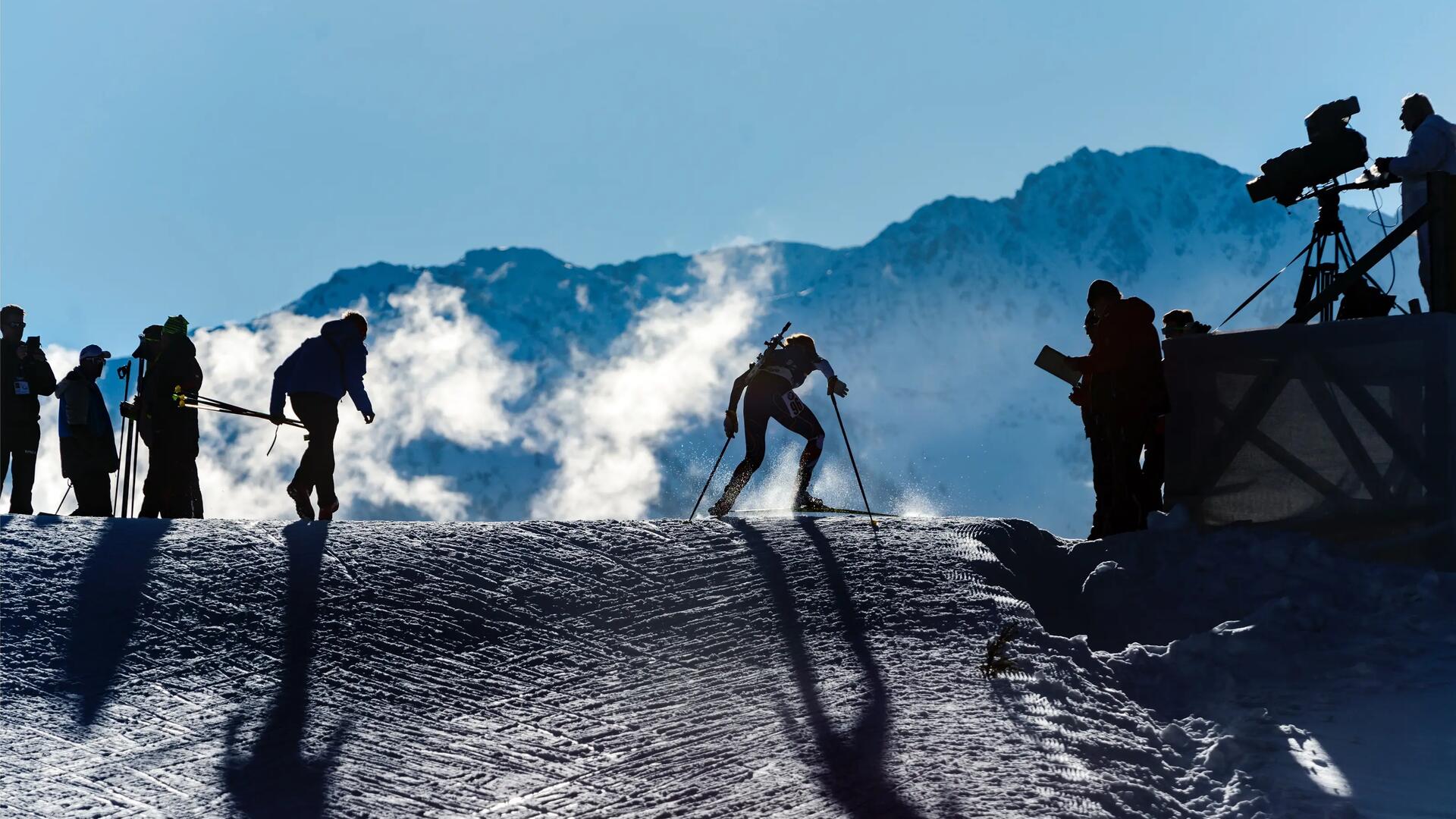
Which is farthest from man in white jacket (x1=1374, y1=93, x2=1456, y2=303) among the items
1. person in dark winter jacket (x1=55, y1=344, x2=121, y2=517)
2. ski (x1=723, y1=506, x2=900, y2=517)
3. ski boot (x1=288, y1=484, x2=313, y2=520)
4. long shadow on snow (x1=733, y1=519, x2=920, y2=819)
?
person in dark winter jacket (x1=55, y1=344, x2=121, y2=517)

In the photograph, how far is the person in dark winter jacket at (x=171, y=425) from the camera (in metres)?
10.7

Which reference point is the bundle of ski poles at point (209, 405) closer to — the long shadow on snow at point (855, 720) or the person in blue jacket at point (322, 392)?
the person in blue jacket at point (322, 392)

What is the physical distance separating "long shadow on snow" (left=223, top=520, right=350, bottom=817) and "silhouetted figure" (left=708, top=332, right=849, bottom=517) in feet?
13.8

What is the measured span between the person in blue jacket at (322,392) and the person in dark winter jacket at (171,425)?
59.4 inches

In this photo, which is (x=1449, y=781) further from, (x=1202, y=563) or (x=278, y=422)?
(x=278, y=422)

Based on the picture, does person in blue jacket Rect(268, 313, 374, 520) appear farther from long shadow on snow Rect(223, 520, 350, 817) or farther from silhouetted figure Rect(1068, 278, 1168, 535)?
silhouetted figure Rect(1068, 278, 1168, 535)

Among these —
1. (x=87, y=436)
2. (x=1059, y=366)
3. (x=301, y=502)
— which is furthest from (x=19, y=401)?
(x=1059, y=366)

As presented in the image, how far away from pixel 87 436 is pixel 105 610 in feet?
17.6

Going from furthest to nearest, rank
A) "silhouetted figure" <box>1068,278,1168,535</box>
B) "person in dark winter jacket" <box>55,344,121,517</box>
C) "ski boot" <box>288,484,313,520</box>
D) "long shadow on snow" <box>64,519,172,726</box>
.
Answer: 1. "person in dark winter jacket" <box>55,344,121,517</box>
2. "ski boot" <box>288,484,313,520</box>
3. "silhouetted figure" <box>1068,278,1168,535</box>
4. "long shadow on snow" <box>64,519,172,726</box>

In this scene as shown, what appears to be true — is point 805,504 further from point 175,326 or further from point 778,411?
point 175,326

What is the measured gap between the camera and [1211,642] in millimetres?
6363

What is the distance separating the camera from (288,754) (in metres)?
5.00

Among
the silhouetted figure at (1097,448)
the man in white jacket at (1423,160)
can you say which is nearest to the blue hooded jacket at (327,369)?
the silhouetted figure at (1097,448)

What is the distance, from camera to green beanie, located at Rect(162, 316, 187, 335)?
10844mm
